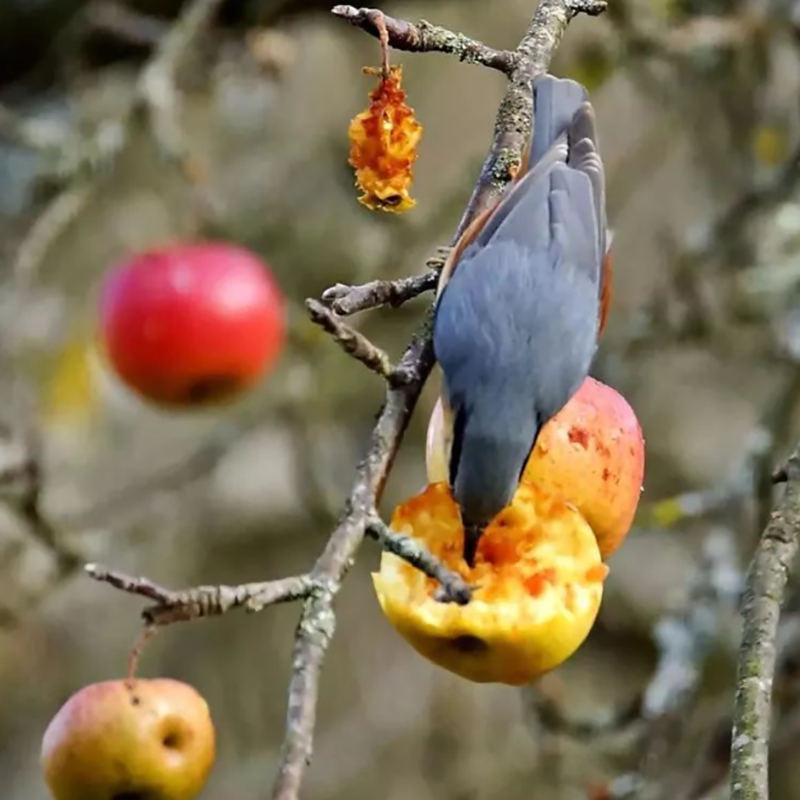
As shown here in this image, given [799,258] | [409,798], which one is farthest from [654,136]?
[409,798]

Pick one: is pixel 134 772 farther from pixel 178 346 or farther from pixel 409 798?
pixel 409 798

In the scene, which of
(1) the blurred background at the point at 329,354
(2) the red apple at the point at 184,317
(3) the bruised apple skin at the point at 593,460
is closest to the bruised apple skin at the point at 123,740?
(3) the bruised apple skin at the point at 593,460

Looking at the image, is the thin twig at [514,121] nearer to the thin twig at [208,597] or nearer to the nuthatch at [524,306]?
the nuthatch at [524,306]

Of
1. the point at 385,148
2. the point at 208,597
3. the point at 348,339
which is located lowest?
the point at 208,597

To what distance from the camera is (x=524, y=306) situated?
1238 mm

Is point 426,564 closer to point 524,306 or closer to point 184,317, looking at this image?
point 524,306

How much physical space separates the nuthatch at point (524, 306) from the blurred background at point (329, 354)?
780 millimetres

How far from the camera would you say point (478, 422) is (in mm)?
1104

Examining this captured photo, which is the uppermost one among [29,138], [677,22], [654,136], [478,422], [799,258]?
[654,136]

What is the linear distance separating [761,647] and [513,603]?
0.51ft

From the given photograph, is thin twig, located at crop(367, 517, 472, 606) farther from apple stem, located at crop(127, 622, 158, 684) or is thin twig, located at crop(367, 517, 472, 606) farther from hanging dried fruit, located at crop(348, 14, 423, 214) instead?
hanging dried fruit, located at crop(348, 14, 423, 214)

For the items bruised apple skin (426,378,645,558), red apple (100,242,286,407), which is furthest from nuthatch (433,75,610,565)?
red apple (100,242,286,407)

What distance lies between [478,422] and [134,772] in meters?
0.34

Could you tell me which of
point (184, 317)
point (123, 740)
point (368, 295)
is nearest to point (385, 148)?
point (368, 295)
